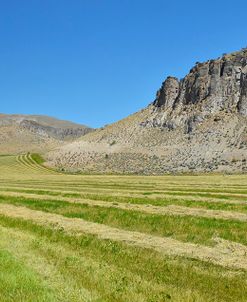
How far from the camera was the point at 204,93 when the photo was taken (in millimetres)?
164625

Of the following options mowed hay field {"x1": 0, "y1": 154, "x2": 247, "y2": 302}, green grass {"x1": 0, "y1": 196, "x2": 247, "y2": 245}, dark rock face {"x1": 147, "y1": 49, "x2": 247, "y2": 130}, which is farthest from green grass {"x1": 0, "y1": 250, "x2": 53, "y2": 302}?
dark rock face {"x1": 147, "y1": 49, "x2": 247, "y2": 130}

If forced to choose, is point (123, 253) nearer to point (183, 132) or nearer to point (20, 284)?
point (20, 284)

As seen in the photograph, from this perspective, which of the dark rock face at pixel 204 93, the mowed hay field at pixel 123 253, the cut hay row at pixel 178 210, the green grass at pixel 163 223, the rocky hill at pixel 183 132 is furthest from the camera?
the dark rock face at pixel 204 93

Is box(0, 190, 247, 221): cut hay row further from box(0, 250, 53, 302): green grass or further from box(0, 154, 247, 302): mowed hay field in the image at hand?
box(0, 250, 53, 302): green grass

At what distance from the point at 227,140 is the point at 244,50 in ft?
131

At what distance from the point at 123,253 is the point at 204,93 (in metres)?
153

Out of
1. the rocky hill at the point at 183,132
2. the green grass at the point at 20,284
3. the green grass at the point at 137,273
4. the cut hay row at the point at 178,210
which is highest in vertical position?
the rocky hill at the point at 183,132

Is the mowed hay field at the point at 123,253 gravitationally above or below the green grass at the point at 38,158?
below

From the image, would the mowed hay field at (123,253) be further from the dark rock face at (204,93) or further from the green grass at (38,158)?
the green grass at (38,158)

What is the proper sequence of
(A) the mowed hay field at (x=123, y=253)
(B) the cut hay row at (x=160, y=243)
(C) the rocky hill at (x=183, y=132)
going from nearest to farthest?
(A) the mowed hay field at (x=123, y=253) → (B) the cut hay row at (x=160, y=243) → (C) the rocky hill at (x=183, y=132)

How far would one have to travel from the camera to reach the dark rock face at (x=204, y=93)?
6147 inches

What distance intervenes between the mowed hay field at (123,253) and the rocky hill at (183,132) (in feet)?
316

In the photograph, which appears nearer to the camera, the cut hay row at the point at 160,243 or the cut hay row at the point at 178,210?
the cut hay row at the point at 160,243

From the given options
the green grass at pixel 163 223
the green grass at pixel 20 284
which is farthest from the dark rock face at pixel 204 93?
the green grass at pixel 20 284
